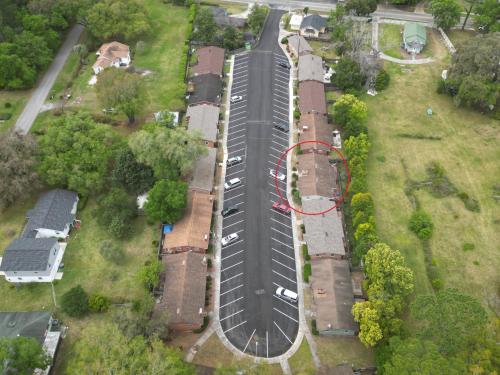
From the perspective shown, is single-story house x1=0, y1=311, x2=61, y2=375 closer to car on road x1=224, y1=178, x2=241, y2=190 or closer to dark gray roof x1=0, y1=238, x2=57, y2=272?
dark gray roof x1=0, y1=238, x2=57, y2=272

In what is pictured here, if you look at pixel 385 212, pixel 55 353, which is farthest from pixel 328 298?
pixel 55 353

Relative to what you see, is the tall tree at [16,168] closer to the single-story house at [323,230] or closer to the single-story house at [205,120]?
the single-story house at [205,120]

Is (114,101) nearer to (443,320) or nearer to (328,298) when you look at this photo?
(328,298)

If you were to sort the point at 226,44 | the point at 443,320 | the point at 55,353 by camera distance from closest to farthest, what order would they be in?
the point at 443,320, the point at 55,353, the point at 226,44

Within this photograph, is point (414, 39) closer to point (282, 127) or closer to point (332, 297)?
point (282, 127)

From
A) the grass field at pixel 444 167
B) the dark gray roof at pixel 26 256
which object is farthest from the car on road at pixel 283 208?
the dark gray roof at pixel 26 256
